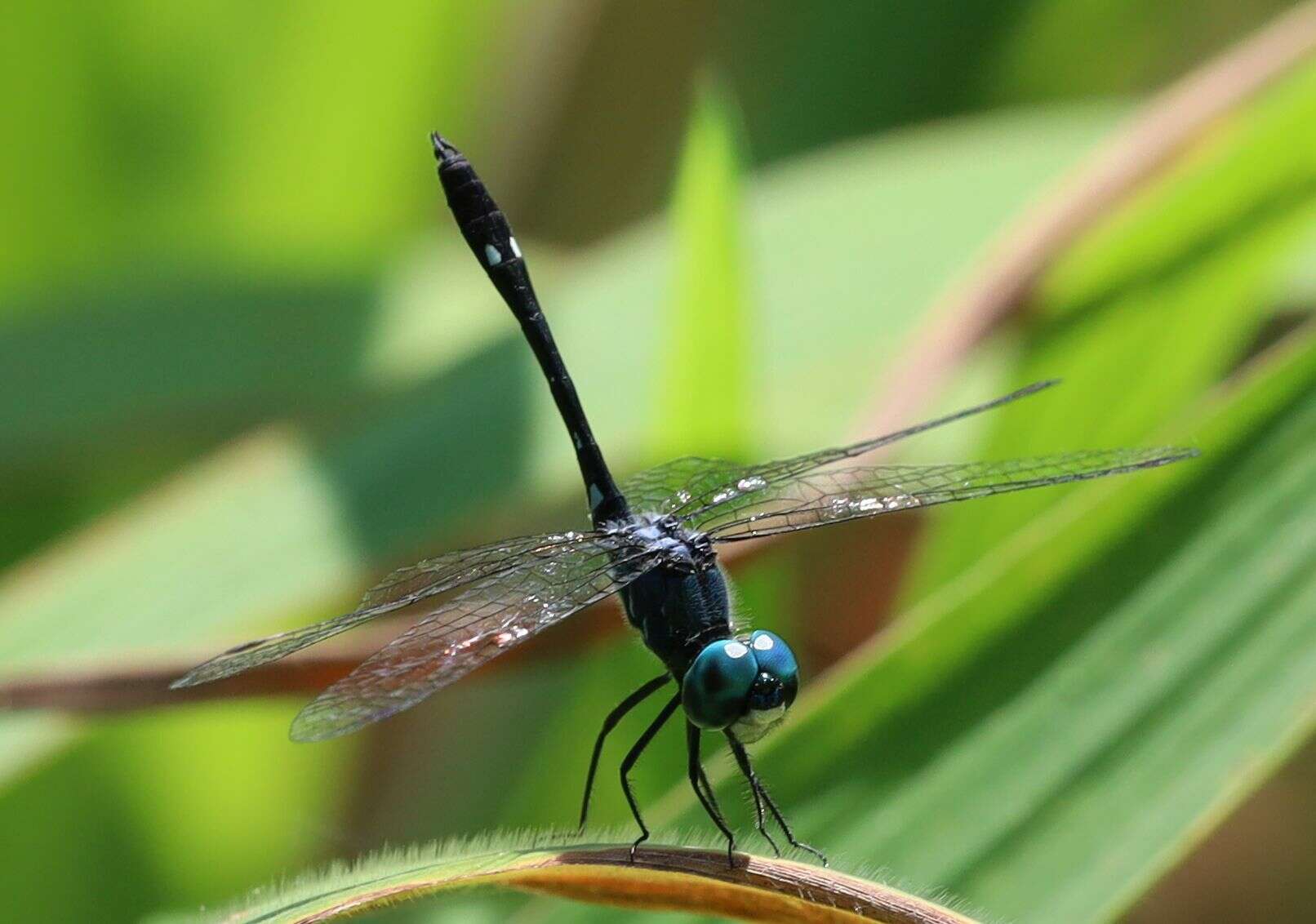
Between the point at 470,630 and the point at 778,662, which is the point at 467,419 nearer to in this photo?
the point at 470,630

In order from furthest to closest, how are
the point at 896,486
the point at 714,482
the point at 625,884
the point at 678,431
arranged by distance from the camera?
the point at 678,431 < the point at 714,482 < the point at 896,486 < the point at 625,884

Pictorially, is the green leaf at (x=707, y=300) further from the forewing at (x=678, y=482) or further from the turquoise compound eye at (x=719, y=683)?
the turquoise compound eye at (x=719, y=683)

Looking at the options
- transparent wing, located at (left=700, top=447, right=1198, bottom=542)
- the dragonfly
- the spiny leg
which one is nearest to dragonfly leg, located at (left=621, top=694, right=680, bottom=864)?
the dragonfly

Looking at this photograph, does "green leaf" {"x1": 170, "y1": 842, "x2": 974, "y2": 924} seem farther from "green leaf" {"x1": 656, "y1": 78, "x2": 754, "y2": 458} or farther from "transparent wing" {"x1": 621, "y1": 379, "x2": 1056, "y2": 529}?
"green leaf" {"x1": 656, "y1": 78, "x2": 754, "y2": 458}

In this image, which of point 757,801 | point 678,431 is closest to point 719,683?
point 757,801

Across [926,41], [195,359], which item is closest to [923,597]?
[195,359]

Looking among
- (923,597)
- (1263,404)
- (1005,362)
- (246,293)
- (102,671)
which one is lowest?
(923,597)

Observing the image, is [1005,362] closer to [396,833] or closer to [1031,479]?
[1031,479]
